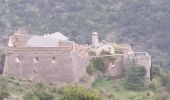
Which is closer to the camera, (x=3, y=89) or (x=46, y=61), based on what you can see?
(x=3, y=89)

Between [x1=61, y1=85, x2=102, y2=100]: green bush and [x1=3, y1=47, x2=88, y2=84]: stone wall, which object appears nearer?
[x1=61, y1=85, x2=102, y2=100]: green bush

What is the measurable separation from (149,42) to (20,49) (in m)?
45.9

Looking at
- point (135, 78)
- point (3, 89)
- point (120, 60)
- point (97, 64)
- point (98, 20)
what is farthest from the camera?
point (98, 20)

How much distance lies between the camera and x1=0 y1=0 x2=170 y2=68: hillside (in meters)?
99.2

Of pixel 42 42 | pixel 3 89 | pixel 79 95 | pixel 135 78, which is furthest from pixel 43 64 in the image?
pixel 79 95

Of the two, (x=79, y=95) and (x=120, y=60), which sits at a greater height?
(x=120, y=60)

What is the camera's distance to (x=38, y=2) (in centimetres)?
11131

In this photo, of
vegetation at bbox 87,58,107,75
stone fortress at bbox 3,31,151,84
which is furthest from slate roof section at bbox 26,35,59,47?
vegetation at bbox 87,58,107,75

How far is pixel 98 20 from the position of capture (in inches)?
4109

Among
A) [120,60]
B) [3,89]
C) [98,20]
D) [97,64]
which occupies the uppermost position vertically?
[98,20]

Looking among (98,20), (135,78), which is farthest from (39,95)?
(98,20)

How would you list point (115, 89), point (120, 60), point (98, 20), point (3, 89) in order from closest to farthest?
point (3, 89)
point (115, 89)
point (120, 60)
point (98, 20)

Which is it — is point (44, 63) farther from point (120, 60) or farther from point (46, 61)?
point (120, 60)

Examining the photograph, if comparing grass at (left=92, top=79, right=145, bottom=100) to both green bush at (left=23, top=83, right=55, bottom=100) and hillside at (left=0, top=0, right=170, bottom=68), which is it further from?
hillside at (left=0, top=0, right=170, bottom=68)
